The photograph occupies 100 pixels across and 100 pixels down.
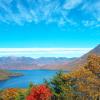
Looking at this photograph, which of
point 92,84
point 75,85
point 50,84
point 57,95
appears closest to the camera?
point 92,84

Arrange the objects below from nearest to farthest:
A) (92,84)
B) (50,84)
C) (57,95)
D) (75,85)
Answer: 1. (92,84)
2. (75,85)
3. (57,95)
4. (50,84)

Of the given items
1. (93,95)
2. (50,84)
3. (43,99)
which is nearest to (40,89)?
(43,99)

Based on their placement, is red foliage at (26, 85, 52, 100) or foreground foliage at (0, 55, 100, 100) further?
red foliage at (26, 85, 52, 100)

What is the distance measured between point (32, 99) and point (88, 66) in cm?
1348

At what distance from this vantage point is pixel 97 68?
5816 centimetres

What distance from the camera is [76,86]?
59375 millimetres

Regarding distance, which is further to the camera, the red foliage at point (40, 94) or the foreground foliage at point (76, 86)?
the red foliage at point (40, 94)

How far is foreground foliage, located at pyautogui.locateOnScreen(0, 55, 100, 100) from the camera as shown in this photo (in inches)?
2215

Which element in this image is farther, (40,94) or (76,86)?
(40,94)

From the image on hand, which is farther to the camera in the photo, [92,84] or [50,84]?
[50,84]

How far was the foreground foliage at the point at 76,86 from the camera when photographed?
185 feet

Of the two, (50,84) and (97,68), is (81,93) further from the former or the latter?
(50,84)

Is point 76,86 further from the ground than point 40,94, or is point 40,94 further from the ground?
point 76,86

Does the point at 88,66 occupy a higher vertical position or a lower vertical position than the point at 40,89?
higher
